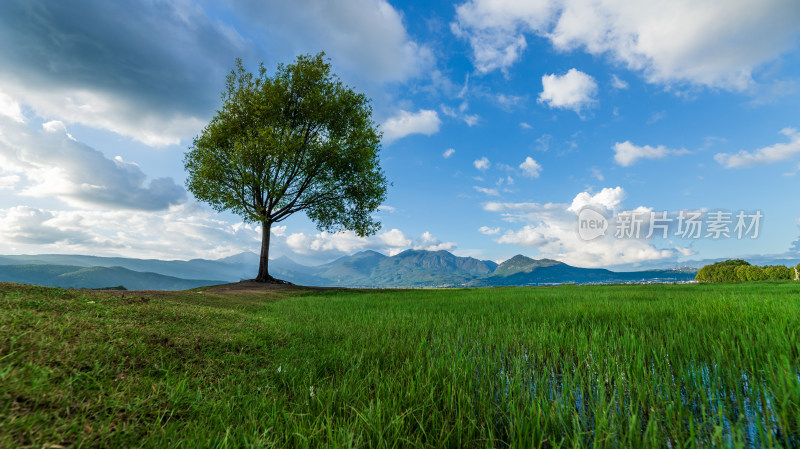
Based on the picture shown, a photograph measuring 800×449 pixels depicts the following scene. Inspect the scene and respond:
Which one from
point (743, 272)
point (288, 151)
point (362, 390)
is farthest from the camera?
point (743, 272)

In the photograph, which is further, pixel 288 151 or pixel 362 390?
pixel 288 151

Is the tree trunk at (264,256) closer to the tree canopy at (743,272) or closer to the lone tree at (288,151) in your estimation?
the lone tree at (288,151)

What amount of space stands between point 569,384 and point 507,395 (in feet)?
2.07

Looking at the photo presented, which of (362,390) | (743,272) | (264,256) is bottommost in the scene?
(743,272)

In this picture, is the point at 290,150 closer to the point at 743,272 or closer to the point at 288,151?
the point at 288,151

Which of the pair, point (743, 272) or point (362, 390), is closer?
point (362, 390)

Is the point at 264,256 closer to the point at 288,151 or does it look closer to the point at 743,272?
the point at 288,151

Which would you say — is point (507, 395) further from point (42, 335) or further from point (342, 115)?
point (342, 115)

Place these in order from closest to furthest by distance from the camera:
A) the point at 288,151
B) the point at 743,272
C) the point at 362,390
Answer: the point at 362,390
the point at 288,151
the point at 743,272

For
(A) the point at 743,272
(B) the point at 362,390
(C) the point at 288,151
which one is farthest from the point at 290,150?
(A) the point at 743,272

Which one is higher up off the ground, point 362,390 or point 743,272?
point 362,390

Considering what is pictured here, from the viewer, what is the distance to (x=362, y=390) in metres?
2.52

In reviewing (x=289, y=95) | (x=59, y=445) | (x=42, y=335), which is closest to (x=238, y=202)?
(x=289, y=95)

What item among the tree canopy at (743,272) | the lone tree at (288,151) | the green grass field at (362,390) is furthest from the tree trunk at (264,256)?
the tree canopy at (743,272)
